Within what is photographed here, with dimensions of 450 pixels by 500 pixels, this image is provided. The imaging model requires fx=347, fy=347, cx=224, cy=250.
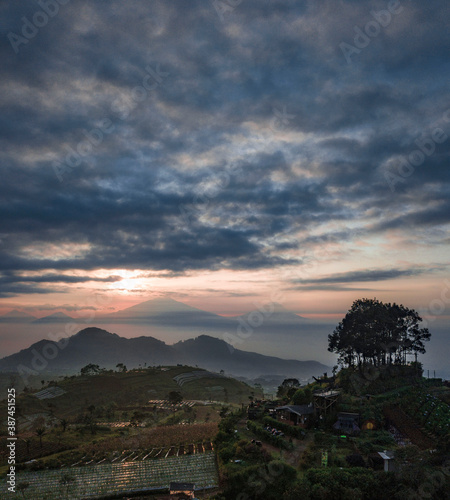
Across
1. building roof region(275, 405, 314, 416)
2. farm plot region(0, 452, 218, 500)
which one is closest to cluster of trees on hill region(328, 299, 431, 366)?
building roof region(275, 405, 314, 416)

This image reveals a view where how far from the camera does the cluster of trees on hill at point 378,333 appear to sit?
207 feet

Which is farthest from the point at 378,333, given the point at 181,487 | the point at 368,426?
the point at 181,487

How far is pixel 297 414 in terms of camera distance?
4625 centimetres

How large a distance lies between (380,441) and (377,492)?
443 inches

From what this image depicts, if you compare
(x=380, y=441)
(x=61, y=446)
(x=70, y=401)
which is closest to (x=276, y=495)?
(x=380, y=441)

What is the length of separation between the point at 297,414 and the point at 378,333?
2628 cm

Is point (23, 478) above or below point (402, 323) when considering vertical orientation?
below

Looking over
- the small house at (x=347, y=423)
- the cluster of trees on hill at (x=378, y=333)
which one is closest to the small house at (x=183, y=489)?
the small house at (x=347, y=423)

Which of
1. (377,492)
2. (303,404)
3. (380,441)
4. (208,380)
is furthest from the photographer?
(208,380)

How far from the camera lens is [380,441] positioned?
38469 mm

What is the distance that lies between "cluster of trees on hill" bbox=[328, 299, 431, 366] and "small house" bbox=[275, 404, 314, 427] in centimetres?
2060

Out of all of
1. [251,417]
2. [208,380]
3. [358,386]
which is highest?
[358,386]

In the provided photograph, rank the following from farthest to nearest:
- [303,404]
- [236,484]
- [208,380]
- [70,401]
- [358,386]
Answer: [208,380] < [70,401] < [358,386] < [303,404] < [236,484]

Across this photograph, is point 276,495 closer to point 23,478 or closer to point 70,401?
point 23,478
